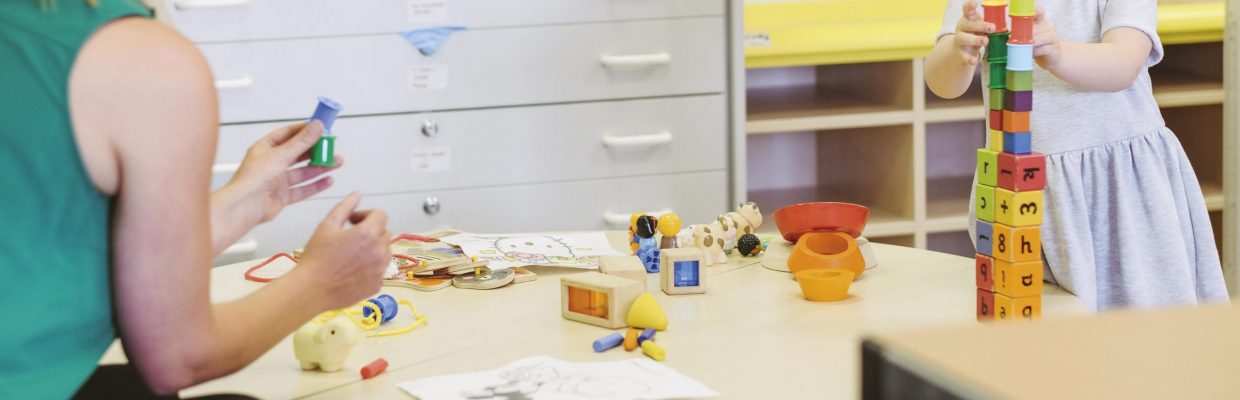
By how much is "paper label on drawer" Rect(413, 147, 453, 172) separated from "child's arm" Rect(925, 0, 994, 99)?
3.73 feet

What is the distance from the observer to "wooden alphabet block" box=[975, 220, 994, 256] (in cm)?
121

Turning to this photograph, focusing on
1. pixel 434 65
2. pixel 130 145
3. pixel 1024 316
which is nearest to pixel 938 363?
pixel 130 145

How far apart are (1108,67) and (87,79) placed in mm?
1168

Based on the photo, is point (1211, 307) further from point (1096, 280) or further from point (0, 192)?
point (1096, 280)

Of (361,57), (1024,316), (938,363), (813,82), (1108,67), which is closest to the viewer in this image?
(938,363)

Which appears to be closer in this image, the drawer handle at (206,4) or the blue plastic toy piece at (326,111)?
the blue plastic toy piece at (326,111)

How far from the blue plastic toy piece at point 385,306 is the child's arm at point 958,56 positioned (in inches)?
25.9

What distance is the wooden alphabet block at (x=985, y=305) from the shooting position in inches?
48.1

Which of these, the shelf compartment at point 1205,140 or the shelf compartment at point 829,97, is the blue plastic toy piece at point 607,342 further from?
the shelf compartment at point 1205,140

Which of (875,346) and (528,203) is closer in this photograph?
(875,346)

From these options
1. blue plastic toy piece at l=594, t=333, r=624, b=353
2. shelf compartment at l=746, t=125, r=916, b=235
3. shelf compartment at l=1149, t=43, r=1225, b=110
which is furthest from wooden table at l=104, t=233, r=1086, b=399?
shelf compartment at l=1149, t=43, r=1225, b=110

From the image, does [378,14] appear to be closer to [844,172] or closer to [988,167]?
[844,172]

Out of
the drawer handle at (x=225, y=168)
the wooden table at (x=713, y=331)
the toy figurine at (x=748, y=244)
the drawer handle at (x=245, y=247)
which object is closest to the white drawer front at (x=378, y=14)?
the drawer handle at (x=225, y=168)

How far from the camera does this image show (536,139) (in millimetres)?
2576
